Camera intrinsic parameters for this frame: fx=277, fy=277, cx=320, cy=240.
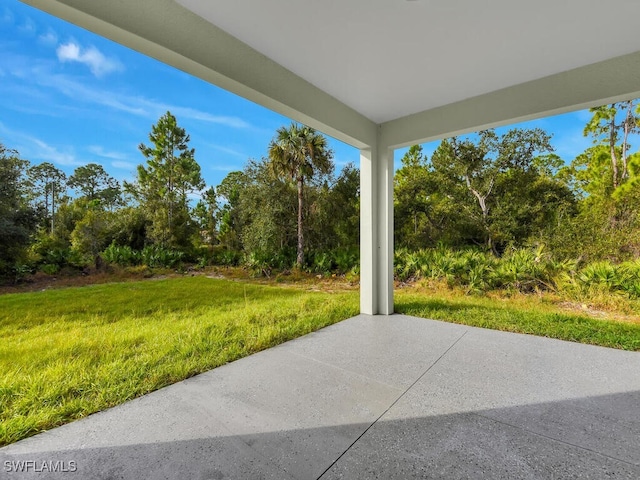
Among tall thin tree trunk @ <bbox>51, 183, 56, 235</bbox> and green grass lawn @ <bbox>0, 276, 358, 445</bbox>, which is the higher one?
tall thin tree trunk @ <bbox>51, 183, 56, 235</bbox>

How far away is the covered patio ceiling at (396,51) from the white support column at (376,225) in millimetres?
595

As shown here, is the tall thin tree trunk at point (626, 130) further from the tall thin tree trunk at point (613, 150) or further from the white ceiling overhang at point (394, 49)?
the white ceiling overhang at point (394, 49)

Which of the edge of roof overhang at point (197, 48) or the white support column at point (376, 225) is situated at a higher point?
the edge of roof overhang at point (197, 48)

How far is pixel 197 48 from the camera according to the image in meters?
1.81

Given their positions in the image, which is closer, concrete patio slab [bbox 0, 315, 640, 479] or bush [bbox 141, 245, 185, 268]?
concrete patio slab [bbox 0, 315, 640, 479]

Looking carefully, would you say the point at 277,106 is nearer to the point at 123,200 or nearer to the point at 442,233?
the point at 123,200

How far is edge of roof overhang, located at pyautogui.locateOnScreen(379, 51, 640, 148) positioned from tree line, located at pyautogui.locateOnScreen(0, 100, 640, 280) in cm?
334

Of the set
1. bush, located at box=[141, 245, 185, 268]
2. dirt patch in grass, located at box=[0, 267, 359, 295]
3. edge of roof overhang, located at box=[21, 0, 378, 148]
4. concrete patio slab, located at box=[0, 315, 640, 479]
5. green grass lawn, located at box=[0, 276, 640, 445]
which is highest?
edge of roof overhang, located at box=[21, 0, 378, 148]

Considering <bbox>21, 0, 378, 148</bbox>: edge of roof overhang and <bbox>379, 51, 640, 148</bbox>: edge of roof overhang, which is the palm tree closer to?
<bbox>379, 51, 640, 148</bbox>: edge of roof overhang

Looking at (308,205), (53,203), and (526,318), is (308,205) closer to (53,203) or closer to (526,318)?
(53,203)

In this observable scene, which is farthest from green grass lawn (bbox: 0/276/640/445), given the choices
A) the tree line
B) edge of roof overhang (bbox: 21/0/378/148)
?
edge of roof overhang (bbox: 21/0/378/148)

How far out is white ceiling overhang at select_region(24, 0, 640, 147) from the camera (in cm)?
171

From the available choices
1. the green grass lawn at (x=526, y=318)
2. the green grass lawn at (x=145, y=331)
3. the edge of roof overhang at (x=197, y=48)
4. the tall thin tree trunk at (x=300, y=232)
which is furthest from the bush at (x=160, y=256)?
the green grass lawn at (x=526, y=318)

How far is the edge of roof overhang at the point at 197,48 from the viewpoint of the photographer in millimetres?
1467
